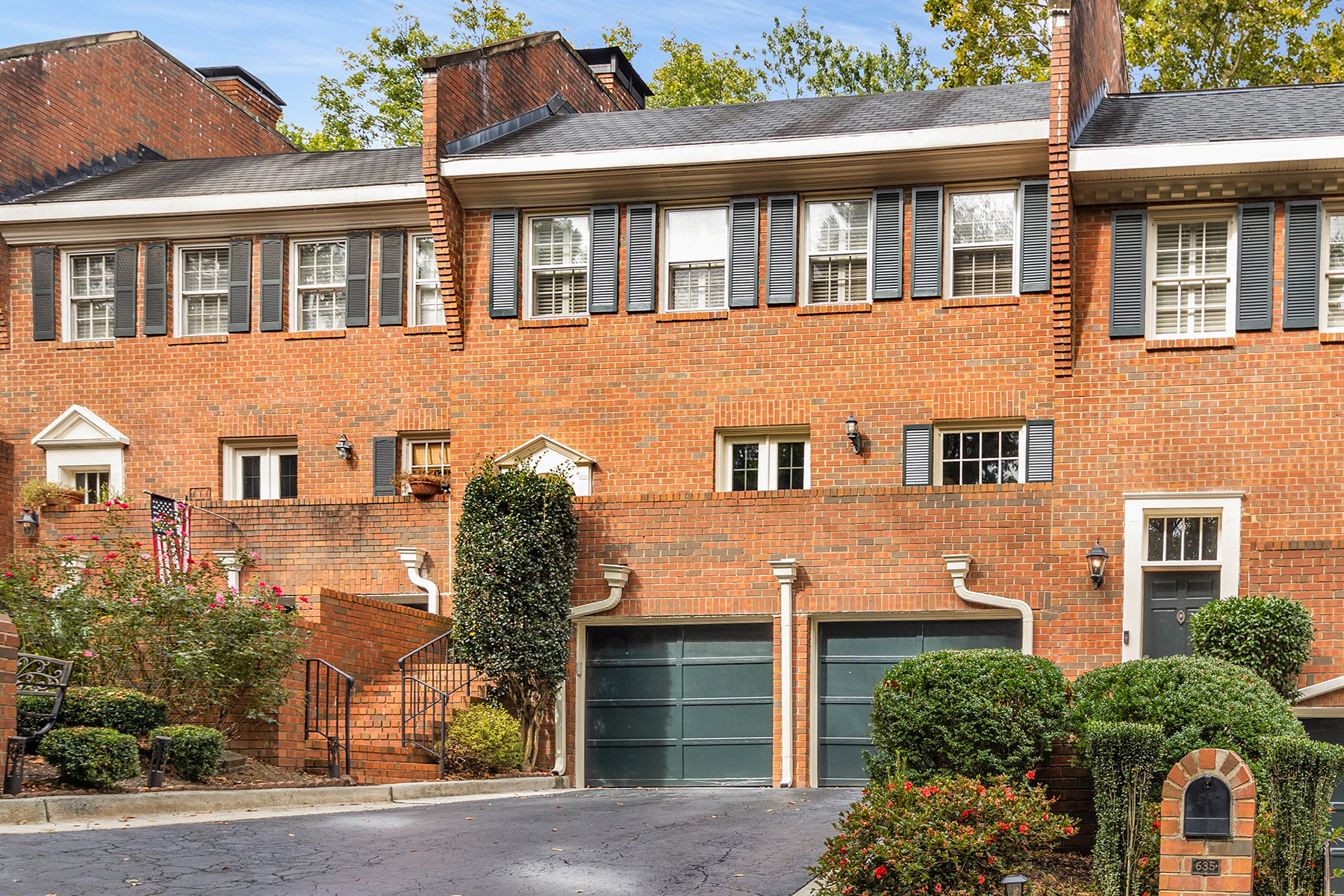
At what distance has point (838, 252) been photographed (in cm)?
1861

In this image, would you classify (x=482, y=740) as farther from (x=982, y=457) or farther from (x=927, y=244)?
(x=927, y=244)

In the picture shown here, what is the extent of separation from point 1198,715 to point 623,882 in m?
4.39

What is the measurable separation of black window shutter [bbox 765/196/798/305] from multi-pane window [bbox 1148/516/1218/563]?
17.4 feet

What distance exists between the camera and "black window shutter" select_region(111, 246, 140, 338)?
21.4 metres

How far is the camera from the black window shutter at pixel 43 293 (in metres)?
21.5

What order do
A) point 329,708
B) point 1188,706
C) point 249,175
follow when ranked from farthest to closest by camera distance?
point 249,175, point 329,708, point 1188,706

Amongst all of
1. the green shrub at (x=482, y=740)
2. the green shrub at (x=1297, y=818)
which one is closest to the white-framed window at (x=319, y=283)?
the green shrub at (x=482, y=740)

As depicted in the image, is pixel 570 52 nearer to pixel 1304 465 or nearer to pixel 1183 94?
pixel 1183 94

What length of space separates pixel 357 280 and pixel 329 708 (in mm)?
7636

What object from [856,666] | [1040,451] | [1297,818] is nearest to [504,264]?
[856,666]

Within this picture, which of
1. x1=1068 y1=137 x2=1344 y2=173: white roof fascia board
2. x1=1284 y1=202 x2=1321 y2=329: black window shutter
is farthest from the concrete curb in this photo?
x1=1284 y1=202 x2=1321 y2=329: black window shutter

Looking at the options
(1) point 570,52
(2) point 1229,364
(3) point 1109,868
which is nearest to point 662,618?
(2) point 1229,364

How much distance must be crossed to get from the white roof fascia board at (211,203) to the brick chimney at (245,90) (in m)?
7.86

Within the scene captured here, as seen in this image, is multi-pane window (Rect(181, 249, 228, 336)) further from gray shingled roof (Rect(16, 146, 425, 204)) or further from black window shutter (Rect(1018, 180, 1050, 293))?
black window shutter (Rect(1018, 180, 1050, 293))
